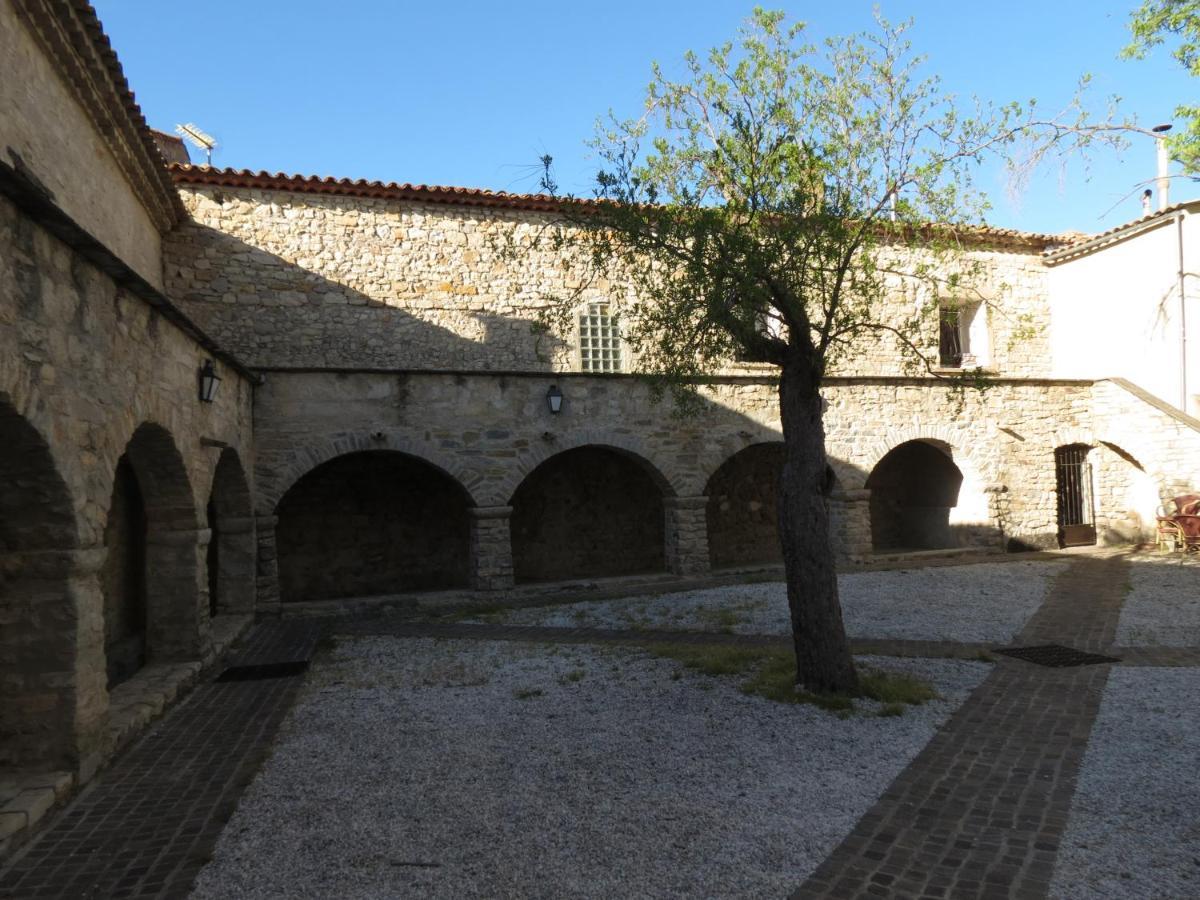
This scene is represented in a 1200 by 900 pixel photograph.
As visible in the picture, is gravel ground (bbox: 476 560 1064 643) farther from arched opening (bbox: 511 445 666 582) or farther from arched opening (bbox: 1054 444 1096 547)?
arched opening (bbox: 1054 444 1096 547)

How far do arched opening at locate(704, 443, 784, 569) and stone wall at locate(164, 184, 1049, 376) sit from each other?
13.6ft

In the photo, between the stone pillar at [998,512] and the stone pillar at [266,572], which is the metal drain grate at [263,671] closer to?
the stone pillar at [266,572]

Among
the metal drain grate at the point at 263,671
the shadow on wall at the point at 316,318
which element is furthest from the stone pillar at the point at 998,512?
the metal drain grate at the point at 263,671

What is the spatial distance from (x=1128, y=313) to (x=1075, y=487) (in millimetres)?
3559

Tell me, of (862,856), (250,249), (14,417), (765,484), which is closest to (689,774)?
(862,856)

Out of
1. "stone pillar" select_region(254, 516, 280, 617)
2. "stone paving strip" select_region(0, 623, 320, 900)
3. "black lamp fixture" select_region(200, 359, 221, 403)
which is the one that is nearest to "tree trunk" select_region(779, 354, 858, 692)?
"stone paving strip" select_region(0, 623, 320, 900)

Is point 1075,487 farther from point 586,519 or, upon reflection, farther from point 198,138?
point 198,138

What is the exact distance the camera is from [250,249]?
12.3 meters

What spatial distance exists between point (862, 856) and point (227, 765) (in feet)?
12.4

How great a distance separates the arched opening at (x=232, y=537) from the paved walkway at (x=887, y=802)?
9.85ft

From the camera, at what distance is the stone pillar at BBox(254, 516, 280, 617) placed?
10.5 m

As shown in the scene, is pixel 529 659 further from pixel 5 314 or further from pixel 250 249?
pixel 250 249

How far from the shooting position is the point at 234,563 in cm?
984

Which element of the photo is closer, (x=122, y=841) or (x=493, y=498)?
(x=122, y=841)
